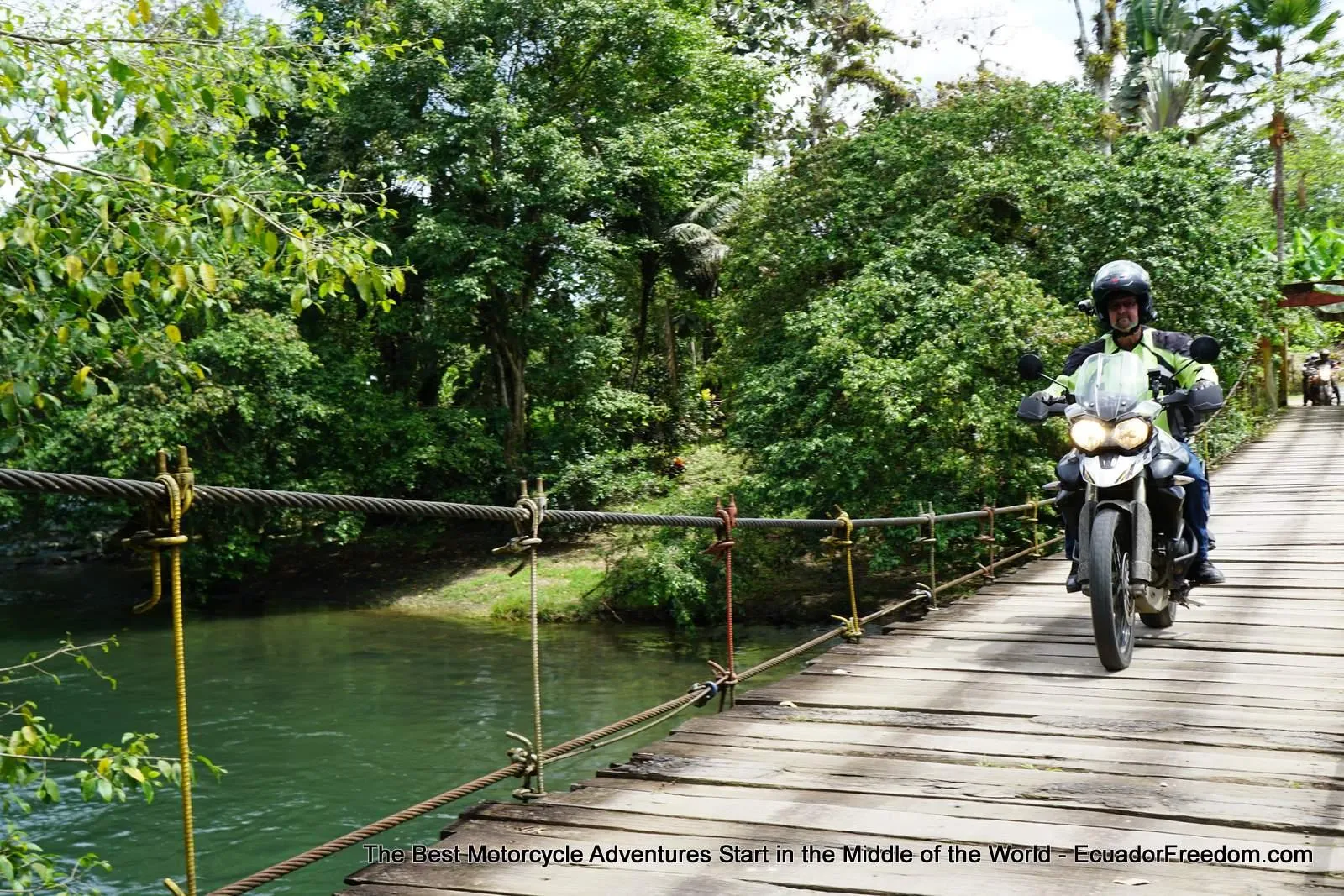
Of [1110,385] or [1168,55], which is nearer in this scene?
[1110,385]

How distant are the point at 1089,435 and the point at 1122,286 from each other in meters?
0.72

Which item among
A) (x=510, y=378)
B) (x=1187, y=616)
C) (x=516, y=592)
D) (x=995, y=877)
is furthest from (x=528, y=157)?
(x=995, y=877)

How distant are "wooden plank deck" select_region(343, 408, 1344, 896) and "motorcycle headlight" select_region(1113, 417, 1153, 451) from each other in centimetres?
94

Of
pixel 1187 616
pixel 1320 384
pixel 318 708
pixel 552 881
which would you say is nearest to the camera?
pixel 552 881

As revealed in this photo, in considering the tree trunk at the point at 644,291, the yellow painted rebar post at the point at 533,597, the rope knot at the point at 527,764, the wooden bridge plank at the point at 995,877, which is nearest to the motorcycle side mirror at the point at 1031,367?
the yellow painted rebar post at the point at 533,597

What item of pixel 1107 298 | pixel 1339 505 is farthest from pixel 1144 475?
pixel 1339 505

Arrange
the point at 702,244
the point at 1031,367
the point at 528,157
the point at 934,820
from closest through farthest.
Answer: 1. the point at 934,820
2. the point at 1031,367
3. the point at 528,157
4. the point at 702,244

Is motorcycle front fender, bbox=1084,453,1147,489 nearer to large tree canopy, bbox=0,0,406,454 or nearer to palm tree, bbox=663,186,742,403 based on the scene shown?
large tree canopy, bbox=0,0,406,454

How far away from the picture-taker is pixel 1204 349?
5004mm

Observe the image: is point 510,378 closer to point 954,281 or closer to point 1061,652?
point 954,281

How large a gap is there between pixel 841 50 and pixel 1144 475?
85.0 ft

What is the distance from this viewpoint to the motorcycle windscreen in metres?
5.15

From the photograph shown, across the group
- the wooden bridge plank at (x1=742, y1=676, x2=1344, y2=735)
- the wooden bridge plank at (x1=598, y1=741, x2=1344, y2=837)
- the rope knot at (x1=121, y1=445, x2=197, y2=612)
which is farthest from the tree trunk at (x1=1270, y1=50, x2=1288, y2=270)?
the rope knot at (x1=121, y1=445, x2=197, y2=612)

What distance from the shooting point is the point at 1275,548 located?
9258mm
